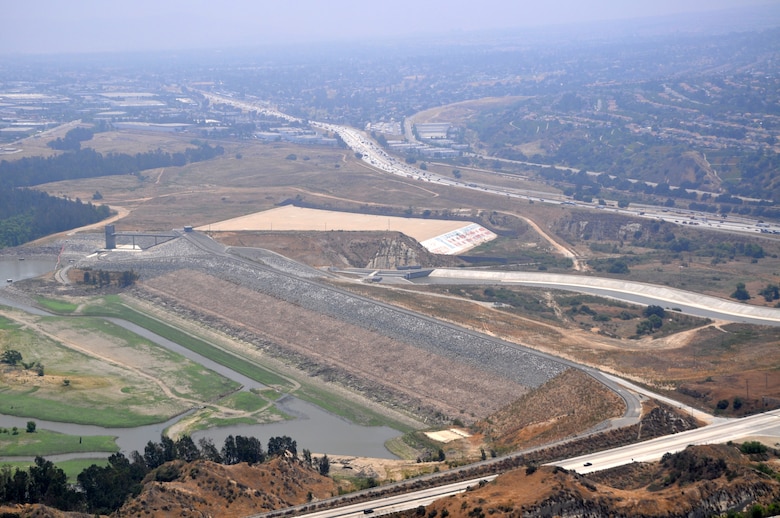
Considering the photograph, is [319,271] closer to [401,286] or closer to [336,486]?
[401,286]

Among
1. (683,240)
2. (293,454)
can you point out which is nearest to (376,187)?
(683,240)

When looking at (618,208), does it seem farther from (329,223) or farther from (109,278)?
(109,278)

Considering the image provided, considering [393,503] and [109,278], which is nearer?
[393,503]

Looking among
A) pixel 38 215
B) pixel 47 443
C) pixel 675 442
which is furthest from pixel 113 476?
pixel 38 215

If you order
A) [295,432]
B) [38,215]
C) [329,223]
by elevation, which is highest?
[38,215]

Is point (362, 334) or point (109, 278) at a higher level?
point (362, 334)
